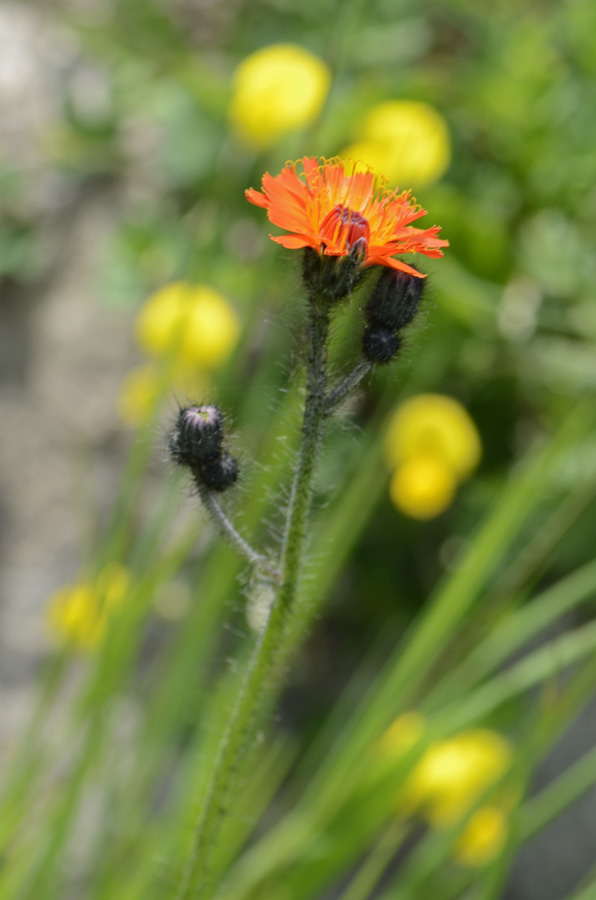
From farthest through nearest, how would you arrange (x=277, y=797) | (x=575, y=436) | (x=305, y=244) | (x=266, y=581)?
(x=277, y=797)
(x=575, y=436)
(x=266, y=581)
(x=305, y=244)

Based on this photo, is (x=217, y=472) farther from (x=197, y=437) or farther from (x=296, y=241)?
(x=296, y=241)

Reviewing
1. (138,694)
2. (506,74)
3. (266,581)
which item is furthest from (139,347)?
(266,581)

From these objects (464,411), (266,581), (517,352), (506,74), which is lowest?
(266,581)

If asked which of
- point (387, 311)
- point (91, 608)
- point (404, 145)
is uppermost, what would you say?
point (404, 145)

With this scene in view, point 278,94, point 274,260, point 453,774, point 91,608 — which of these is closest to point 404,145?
point 278,94

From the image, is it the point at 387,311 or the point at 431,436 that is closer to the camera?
the point at 387,311

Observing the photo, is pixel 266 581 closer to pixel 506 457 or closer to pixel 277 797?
pixel 506 457
